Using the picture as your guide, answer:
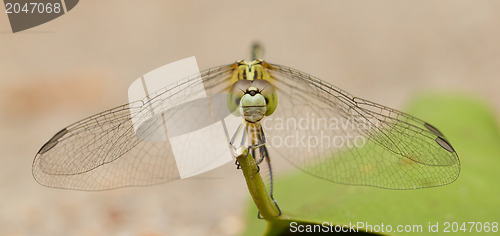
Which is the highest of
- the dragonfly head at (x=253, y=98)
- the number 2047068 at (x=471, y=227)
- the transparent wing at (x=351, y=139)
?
the dragonfly head at (x=253, y=98)

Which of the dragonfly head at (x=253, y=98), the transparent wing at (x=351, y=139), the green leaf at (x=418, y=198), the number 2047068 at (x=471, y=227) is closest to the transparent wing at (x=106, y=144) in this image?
the dragonfly head at (x=253, y=98)

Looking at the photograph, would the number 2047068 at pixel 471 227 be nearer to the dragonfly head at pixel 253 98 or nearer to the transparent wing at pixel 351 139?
the transparent wing at pixel 351 139

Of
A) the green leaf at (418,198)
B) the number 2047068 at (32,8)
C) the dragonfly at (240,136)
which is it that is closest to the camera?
the green leaf at (418,198)

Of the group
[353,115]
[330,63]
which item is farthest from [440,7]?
[353,115]

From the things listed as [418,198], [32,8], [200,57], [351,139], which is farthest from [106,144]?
[200,57]

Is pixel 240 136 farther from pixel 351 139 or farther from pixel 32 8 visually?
pixel 32 8
